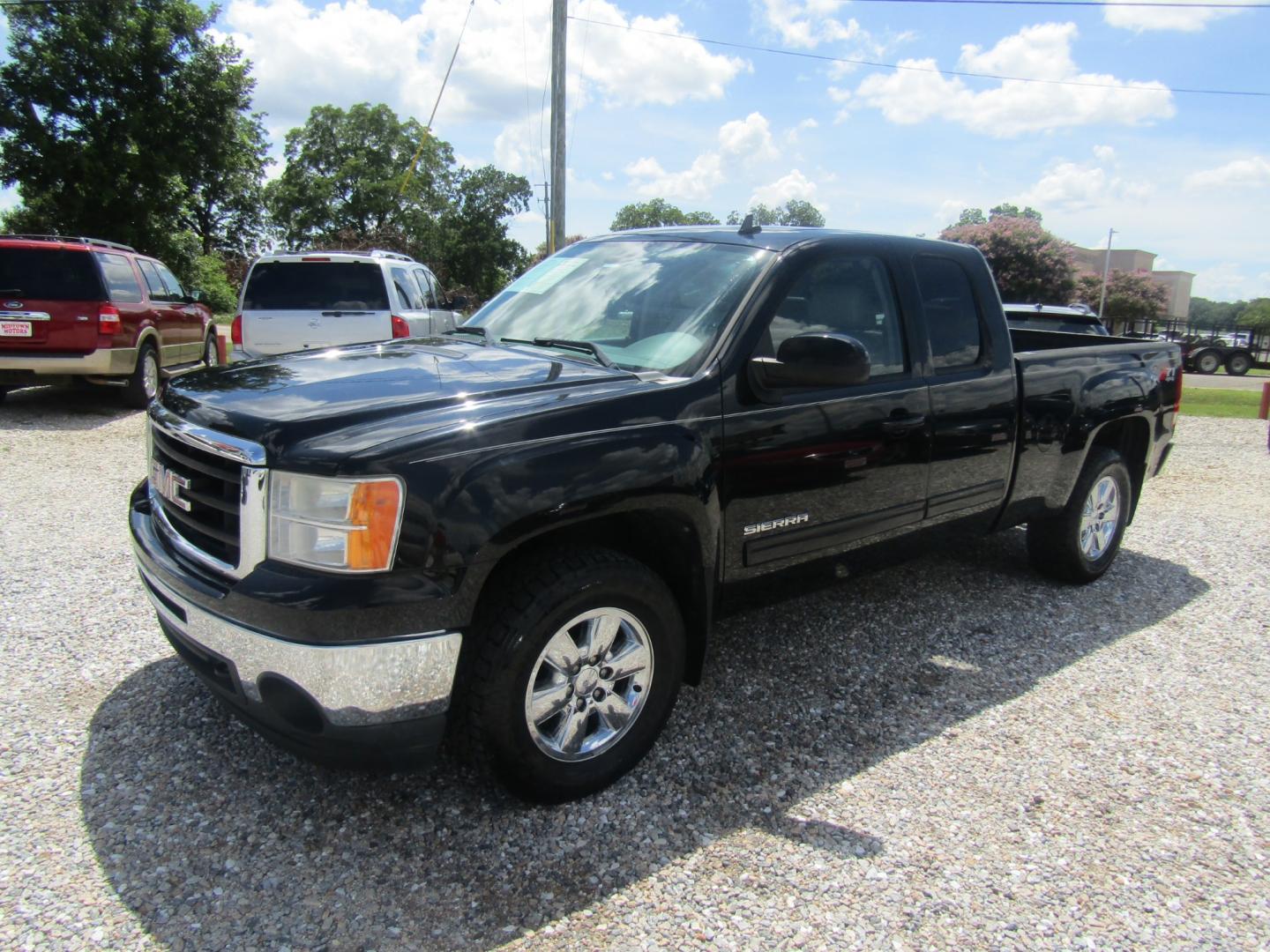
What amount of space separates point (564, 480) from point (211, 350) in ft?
42.0

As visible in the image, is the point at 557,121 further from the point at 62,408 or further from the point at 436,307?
the point at 62,408

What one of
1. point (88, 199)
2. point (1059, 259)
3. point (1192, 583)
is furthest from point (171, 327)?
point (1059, 259)

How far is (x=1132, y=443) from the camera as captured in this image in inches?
213

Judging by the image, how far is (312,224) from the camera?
188 feet

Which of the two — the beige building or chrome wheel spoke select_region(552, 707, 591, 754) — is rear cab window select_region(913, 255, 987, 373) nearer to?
chrome wheel spoke select_region(552, 707, 591, 754)

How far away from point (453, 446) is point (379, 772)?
0.95 meters

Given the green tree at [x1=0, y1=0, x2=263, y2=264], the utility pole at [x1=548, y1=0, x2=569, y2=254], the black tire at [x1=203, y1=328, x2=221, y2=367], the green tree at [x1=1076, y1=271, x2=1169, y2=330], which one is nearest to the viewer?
the black tire at [x1=203, y1=328, x2=221, y2=367]

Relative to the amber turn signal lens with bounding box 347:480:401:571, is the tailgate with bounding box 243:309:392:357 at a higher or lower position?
higher

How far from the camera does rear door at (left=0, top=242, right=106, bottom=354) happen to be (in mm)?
9227

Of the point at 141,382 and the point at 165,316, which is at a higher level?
the point at 165,316

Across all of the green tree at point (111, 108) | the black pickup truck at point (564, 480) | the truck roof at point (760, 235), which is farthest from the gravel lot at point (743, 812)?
the green tree at point (111, 108)

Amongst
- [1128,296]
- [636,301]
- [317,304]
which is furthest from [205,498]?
[1128,296]

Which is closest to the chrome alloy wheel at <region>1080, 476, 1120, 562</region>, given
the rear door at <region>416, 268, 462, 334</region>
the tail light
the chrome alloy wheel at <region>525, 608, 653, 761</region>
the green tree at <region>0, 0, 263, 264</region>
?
the chrome alloy wheel at <region>525, 608, 653, 761</region>

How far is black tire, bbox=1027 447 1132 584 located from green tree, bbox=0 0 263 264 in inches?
1161
